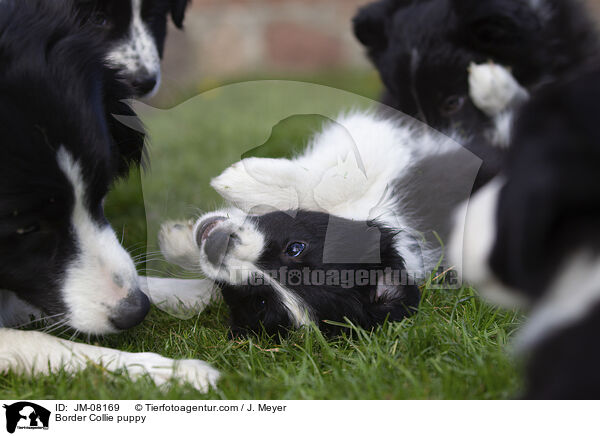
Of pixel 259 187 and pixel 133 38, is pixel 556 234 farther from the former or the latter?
pixel 133 38

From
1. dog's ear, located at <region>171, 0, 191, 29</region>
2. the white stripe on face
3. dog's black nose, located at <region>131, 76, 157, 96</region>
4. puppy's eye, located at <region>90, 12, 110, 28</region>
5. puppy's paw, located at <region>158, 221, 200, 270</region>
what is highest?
dog's ear, located at <region>171, 0, 191, 29</region>

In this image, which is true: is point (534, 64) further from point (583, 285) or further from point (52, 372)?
point (52, 372)

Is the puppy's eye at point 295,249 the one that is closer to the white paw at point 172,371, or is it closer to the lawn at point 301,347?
the lawn at point 301,347

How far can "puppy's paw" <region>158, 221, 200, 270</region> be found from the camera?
2388mm

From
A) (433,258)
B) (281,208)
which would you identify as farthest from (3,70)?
(433,258)

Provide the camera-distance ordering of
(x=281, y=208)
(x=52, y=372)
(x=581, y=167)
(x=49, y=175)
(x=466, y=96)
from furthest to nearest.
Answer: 1. (x=466, y=96)
2. (x=281, y=208)
3. (x=52, y=372)
4. (x=49, y=175)
5. (x=581, y=167)

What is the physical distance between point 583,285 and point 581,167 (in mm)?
253

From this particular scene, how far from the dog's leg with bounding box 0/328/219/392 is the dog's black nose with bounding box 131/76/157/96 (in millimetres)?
1177

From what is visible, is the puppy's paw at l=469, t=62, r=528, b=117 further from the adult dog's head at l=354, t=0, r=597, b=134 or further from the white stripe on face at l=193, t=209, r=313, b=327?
the white stripe on face at l=193, t=209, r=313, b=327

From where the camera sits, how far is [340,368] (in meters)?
1.88

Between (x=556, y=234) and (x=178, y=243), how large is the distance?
1565 millimetres
